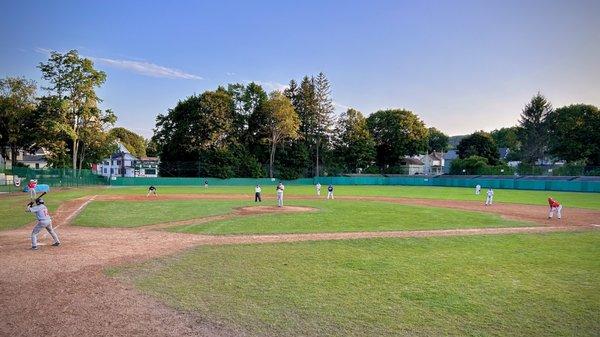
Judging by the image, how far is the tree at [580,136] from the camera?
Answer: 73188mm

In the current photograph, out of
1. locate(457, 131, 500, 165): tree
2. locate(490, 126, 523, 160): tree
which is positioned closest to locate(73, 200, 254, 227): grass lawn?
locate(457, 131, 500, 165): tree

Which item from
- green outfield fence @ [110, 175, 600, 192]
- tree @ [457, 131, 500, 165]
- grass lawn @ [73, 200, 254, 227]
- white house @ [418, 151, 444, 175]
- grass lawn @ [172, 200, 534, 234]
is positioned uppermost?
tree @ [457, 131, 500, 165]

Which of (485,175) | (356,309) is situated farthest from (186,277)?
(485,175)

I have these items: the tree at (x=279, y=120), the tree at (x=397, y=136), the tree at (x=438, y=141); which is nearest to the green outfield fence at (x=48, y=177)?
the tree at (x=279, y=120)

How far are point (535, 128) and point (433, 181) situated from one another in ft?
109

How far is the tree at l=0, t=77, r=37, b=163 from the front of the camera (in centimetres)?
6144

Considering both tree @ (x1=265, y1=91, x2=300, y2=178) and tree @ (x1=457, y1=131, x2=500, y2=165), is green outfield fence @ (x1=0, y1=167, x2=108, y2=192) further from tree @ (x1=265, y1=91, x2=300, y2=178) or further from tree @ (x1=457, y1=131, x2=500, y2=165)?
tree @ (x1=457, y1=131, x2=500, y2=165)

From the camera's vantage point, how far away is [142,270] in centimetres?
1027

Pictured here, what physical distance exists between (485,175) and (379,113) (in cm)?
3337

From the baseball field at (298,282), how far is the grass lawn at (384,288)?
0.12 feet

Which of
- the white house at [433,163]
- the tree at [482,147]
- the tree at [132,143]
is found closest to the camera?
the tree at [482,147]

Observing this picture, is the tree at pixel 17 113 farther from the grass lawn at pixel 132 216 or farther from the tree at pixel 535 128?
the tree at pixel 535 128

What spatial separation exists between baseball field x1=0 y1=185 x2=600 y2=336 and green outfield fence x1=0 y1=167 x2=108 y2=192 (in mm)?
37941

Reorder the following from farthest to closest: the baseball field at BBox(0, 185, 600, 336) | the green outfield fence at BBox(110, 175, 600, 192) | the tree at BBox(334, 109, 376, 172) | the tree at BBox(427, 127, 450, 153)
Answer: the tree at BBox(427, 127, 450, 153) → the tree at BBox(334, 109, 376, 172) → the green outfield fence at BBox(110, 175, 600, 192) → the baseball field at BBox(0, 185, 600, 336)
